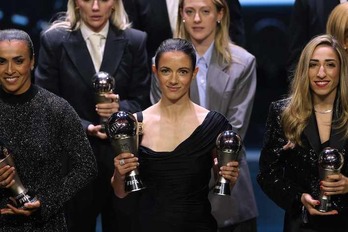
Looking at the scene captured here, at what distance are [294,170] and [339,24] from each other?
94 centimetres

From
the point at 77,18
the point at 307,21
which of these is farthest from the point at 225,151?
the point at 307,21

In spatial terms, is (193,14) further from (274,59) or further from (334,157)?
(274,59)

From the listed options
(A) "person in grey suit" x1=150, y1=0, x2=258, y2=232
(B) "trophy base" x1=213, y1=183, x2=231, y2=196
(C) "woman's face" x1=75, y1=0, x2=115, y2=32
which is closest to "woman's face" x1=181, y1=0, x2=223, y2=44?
(A) "person in grey suit" x1=150, y1=0, x2=258, y2=232

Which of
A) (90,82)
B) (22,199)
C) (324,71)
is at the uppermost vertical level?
(324,71)

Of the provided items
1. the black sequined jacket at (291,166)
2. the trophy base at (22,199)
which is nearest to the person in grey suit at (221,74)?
the black sequined jacket at (291,166)

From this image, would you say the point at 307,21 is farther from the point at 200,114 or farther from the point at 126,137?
the point at 126,137

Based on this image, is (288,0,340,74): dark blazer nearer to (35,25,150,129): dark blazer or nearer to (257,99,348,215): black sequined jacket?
(35,25,150,129): dark blazer

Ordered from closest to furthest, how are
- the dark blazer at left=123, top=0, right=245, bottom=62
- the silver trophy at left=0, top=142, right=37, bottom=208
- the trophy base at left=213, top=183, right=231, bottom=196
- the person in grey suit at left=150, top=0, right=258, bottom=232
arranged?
the silver trophy at left=0, top=142, right=37, bottom=208
the trophy base at left=213, top=183, right=231, bottom=196
the person in grey suit at left=150, top=0, right=258, bottom=232
the dark blazer at left=123, top=0, right=245, bottom=62

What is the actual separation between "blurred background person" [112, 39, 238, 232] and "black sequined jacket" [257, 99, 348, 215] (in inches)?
9.5

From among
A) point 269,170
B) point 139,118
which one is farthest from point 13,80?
point 269,170

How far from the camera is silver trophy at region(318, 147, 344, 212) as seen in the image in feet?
12.8

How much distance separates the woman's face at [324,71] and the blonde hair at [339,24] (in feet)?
1.60

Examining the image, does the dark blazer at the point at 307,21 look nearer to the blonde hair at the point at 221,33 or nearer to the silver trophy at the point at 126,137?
the blonde hair at the point at 221,33

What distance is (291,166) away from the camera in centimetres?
422
